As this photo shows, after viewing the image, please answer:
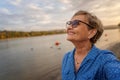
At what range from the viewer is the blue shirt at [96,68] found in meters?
2.05

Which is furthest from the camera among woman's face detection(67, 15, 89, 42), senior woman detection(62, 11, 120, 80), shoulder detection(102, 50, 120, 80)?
woman's face detection(67, 15, 89, 42)

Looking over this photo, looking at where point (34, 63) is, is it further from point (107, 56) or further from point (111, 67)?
point (111, 67)

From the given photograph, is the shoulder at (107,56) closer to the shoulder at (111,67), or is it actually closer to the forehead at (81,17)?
the shoulder at (111,67)

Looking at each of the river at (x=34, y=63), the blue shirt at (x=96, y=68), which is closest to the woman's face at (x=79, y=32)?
the blue shirt at (x=96, y=68)

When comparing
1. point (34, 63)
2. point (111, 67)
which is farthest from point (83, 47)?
point (34, 63)

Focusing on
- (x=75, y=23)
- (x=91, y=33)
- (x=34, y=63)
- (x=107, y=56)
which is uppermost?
(x=75, y=23)

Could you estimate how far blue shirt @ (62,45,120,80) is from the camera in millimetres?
2049

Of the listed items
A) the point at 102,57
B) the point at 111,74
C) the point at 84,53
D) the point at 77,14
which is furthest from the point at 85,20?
the point at 111,74

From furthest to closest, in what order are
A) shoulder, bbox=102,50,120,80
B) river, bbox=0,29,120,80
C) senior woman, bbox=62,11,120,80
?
river, bbox=0,29,120,80 < senior woman, bbox=62,11,120,80 < shoulder, bbox=102,50,120,80

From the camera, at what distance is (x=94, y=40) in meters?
2.64

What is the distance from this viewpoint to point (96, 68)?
221 centimetres

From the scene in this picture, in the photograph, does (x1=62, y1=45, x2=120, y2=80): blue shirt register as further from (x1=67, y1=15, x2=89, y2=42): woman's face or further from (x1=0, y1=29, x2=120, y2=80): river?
(x1=0, y1=29, x2=120, y2=80): river

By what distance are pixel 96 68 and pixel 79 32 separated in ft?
1.52

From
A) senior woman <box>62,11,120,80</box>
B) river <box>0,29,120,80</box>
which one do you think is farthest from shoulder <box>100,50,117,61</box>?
river <box>0,29,120,80</box>
